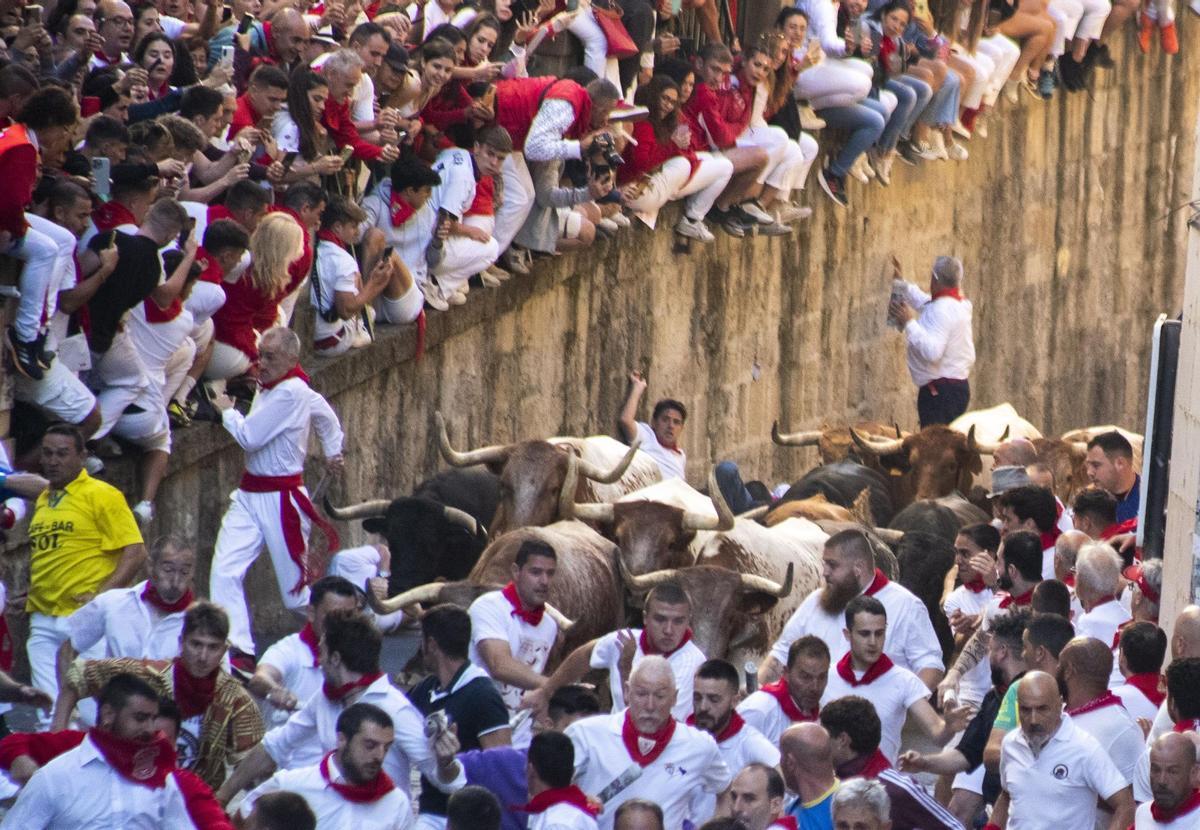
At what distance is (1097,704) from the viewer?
11.3 metres

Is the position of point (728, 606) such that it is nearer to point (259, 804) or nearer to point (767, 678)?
point (767, 678)

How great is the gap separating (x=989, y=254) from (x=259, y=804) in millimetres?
20730

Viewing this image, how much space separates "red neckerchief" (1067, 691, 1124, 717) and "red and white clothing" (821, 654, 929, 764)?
1060 millimetres

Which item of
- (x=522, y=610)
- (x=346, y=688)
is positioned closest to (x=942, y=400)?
(x=522, y=610)

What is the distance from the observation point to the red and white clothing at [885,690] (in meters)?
12.3

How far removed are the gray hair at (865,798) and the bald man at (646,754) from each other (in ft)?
4.27

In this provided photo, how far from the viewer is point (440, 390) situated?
19562 millimetres

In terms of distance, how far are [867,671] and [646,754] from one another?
5.52 feet

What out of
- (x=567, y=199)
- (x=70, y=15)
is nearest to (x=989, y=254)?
(x=567, y=199)

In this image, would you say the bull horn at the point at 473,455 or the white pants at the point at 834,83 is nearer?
the bull horn at the point at 473,455

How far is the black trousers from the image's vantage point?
77.6 feet

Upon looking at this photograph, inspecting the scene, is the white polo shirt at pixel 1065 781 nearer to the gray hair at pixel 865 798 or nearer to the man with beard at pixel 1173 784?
the man with beard at pixel 1173 784

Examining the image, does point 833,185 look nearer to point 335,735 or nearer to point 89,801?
point 335,735

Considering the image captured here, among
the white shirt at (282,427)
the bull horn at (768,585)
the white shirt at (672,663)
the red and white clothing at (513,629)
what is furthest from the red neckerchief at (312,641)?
the bull horn at (768,585)
